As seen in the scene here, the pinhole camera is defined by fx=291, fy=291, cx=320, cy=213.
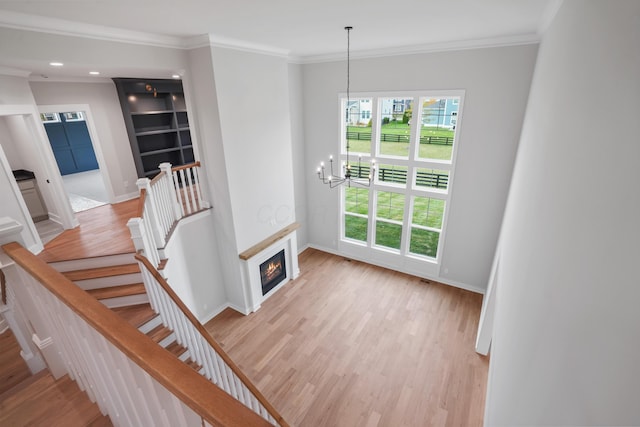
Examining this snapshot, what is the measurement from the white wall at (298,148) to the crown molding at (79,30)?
264cm

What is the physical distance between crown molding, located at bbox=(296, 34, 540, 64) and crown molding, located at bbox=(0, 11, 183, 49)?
2.74m

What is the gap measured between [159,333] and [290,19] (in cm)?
370

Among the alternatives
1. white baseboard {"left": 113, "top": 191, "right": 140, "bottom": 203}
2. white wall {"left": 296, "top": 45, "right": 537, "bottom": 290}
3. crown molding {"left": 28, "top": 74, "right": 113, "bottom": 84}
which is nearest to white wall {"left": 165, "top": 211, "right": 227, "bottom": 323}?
white baseboard {"left": 113, "top": 191, "right": 140, "bottom": 203}

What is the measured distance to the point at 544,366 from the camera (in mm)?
1068

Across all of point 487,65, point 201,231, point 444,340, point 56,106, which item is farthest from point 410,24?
point 56,106

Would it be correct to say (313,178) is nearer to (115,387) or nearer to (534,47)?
(534,47)

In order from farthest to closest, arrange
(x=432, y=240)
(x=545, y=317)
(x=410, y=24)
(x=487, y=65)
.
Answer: (x=432, y=240)
(x=487, y=65)
(x=410, y=24)
(x=545, y=317)

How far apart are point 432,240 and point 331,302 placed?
9.74ft

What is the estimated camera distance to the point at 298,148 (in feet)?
21.8

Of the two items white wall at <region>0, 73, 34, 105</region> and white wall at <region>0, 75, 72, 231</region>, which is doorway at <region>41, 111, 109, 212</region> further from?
white wall at <region>0, 73, 34, 105</region>

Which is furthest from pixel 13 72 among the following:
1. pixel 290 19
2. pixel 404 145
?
pixel 404 145

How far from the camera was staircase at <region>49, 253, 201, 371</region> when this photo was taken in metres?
3.16

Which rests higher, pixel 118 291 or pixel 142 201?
pixel 142 201

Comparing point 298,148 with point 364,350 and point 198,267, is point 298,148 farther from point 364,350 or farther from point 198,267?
point 364,350
